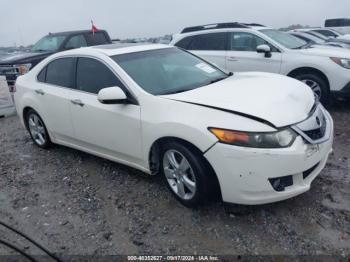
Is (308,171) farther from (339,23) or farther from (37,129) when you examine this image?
(339,23)

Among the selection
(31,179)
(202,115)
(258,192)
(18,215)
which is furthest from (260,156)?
(31,179)

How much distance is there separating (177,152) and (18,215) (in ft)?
6.04

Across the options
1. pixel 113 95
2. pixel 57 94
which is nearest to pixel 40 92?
pixel 57 94

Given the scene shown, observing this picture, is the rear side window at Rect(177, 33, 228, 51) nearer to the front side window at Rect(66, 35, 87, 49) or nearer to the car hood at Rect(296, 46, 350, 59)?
the car hood at Rect(296, 46, 350, 59)

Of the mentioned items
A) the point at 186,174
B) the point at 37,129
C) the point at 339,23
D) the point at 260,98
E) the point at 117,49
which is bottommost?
the point at 339,23

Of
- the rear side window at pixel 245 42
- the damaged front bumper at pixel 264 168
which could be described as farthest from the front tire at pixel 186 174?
the rear side window at pixel 245 42

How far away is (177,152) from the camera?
315 centimetres

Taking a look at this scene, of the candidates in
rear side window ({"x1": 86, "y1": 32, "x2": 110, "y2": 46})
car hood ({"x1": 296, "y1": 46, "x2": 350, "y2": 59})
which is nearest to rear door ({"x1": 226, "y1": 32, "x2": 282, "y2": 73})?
car hood ({"x1": 296, "y1": 46, "x2": 350, "y2": 59})

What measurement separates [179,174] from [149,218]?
1.68 ft

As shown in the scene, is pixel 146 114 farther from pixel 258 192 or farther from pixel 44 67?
pixel 44 67

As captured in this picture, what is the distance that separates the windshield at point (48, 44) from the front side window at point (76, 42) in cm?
23

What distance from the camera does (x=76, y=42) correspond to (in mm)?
10477

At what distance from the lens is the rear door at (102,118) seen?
3.50 metres

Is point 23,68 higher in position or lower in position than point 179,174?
lower
